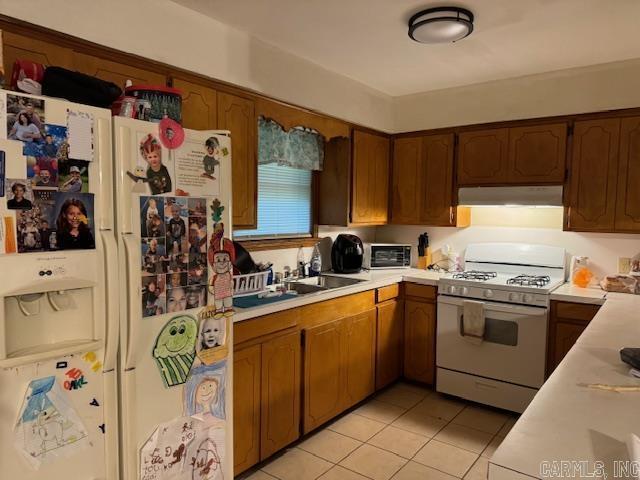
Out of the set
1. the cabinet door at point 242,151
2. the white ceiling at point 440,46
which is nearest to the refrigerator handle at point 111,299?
the cabinet door at point 242,151

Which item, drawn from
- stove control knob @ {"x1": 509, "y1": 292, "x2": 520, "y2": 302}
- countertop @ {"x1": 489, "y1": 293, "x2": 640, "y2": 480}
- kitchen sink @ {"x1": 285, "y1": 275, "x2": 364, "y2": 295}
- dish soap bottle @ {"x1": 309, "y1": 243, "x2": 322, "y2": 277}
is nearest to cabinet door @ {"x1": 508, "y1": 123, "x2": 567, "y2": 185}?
stove control knob @ {"x1": 509, "y1": 292, "x2": 520, "y2": 302}

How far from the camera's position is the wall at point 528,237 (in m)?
3.32

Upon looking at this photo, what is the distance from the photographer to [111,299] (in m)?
1.58

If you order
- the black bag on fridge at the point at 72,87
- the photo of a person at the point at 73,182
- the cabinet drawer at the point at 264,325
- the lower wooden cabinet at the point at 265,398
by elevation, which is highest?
the black bag on fridge at the point at 72,87

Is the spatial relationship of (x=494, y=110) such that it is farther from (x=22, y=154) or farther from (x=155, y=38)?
(x=22, y=154)

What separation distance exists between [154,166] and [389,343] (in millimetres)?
2533

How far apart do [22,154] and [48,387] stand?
736 millimetres

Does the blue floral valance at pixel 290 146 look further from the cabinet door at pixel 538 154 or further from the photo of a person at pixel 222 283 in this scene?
the cabinet door at pixel 538 154

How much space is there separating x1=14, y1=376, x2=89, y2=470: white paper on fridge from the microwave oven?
105 inches

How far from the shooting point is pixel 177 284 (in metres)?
1.81

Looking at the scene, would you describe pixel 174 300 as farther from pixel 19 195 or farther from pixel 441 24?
pixel 441 24

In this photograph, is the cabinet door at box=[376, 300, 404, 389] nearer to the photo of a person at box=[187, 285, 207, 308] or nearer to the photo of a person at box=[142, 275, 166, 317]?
the photo of a person at box=[187, 285, 207, 308]

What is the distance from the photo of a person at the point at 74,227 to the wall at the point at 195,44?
857 mm

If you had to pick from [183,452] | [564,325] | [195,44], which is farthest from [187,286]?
[564,325]
